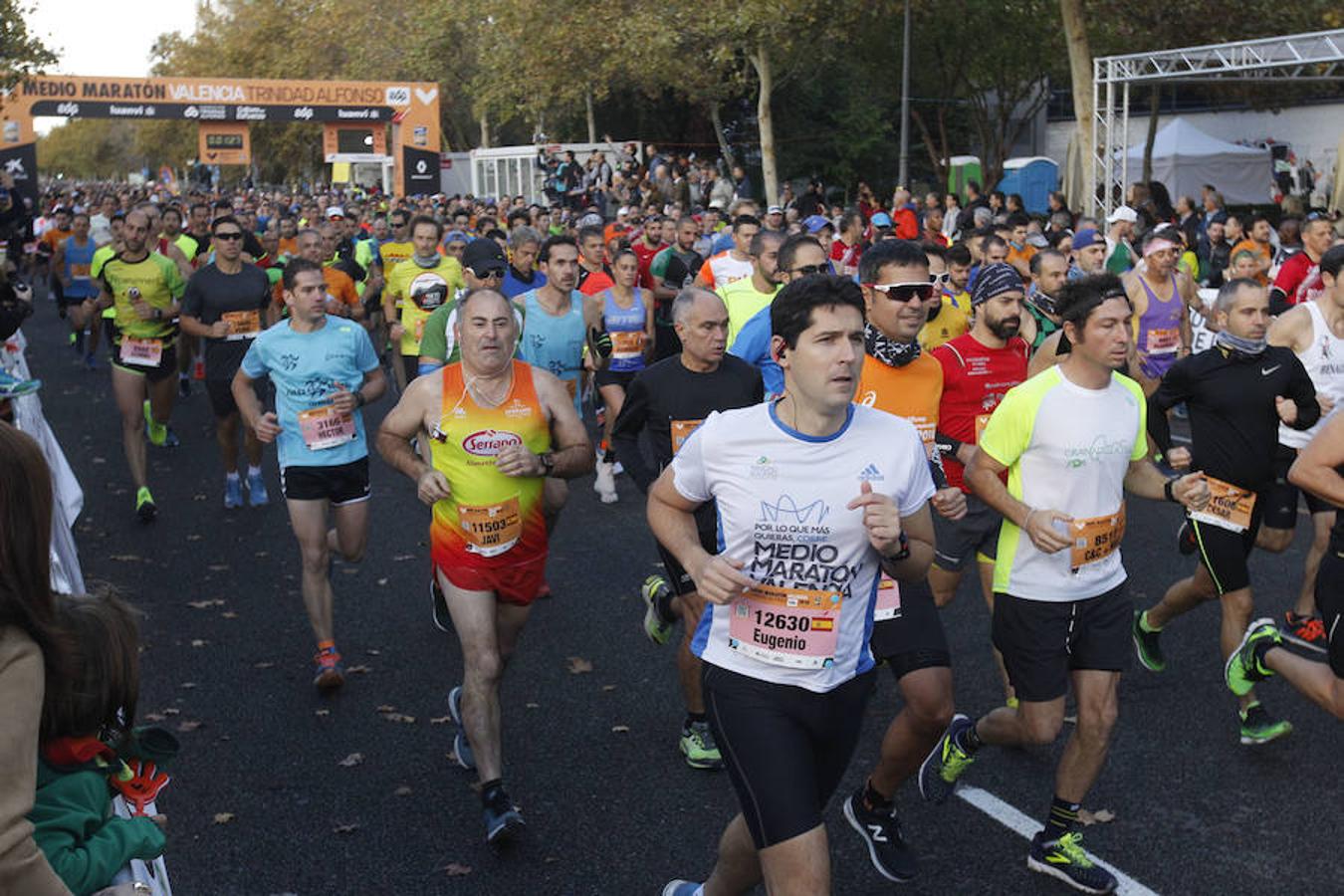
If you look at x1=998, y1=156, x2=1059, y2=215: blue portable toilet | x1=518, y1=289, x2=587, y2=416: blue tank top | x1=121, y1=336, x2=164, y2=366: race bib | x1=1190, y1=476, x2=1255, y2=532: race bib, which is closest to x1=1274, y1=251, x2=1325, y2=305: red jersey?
x1=518, y1=289, x2=587, y2=416: blue tank top

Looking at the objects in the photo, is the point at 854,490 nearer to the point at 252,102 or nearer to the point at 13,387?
the point at 13,387

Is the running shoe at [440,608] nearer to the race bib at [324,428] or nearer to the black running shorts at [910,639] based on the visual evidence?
the race bib at [324,428]

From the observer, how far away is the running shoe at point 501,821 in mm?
4965

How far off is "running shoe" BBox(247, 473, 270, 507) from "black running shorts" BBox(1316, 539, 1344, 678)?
7.76 meters

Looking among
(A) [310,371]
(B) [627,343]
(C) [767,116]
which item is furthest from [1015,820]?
(C) [767,116]

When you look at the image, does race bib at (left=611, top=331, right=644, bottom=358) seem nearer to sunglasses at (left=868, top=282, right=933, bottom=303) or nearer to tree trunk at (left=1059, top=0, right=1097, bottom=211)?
sunglasses at (left=868, top=282, right=933, bottom=303)

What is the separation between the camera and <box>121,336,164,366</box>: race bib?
412 inches

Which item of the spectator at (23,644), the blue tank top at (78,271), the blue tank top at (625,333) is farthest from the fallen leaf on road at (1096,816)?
the blue tank top at (78,271)

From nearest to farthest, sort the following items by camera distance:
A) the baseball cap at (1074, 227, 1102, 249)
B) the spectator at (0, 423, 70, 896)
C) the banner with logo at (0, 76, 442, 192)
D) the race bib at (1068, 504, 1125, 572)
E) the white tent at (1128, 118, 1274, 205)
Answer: the spectator at (0, 423, 70, 896)
the race bib at (1068, 504, 1125, 572)
the baseball cap at (1074, 227, 1102, 249)
the white tent at (1128, 118, 1274, 205)
the banner with logo at (0, 76, 442, 192)

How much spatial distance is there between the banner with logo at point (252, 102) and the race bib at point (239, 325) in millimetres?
37010

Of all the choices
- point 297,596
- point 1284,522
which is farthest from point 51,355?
point 1284,522

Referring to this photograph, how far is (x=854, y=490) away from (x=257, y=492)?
7985 millimetres

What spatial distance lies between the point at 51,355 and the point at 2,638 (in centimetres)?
2011

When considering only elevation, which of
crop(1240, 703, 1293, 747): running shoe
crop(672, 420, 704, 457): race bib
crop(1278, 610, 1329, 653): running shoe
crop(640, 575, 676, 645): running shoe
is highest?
crop(672, 420, 704, 457): race bib
